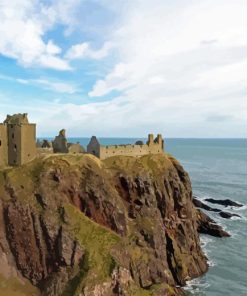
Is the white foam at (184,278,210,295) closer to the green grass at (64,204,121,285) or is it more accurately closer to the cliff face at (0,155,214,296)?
the cliff face at (0,155,214,296)

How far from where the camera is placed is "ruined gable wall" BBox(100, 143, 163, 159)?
88500mm

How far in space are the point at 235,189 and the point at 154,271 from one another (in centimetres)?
11124

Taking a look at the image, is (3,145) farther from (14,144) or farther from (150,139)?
(150,139)

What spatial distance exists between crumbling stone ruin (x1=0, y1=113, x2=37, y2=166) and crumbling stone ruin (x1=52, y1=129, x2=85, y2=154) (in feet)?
33.9

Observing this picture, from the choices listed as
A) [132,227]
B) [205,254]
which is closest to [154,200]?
[132,227]

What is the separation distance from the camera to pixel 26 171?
7569 centimetres

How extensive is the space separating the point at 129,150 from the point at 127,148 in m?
0.87

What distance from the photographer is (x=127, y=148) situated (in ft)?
304

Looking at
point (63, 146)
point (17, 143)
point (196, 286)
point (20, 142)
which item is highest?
point (20, 142)

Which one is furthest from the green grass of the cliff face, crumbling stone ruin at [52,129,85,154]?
crumbling stone ruin at [52,129,85,154]

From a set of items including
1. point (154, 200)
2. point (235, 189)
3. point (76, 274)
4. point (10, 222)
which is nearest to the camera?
point (76, 274)

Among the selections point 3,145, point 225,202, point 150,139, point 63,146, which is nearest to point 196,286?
point 150,139

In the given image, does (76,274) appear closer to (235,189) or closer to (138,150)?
(138,150)

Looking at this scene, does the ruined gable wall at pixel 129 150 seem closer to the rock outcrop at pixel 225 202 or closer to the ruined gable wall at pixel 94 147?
the ruined gable wall at pixel 94 147
